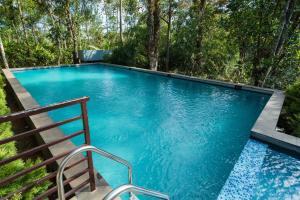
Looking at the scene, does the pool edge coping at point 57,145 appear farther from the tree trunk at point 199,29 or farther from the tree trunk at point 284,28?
the tree trunk at point 199,29

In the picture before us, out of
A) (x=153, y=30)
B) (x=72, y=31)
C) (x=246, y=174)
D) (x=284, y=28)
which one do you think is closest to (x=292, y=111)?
(x=246, y=174)

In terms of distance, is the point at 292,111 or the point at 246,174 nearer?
the point at 246,174

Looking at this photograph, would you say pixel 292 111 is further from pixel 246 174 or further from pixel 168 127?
pixel 168 127

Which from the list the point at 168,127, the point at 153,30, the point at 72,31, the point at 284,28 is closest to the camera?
the point at 168,127

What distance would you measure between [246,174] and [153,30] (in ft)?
36.7

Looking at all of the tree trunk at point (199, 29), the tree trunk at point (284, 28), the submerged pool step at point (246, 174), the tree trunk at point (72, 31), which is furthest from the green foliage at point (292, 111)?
the tree trunk at point (72, 31)

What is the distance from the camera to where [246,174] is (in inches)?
136

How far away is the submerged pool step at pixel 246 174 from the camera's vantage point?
3.07m

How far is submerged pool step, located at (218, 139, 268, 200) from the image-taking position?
3.07 metres

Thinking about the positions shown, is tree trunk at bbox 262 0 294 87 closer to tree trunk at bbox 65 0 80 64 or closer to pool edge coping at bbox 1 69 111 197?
pool edge coping at bbox 1 69 111 197

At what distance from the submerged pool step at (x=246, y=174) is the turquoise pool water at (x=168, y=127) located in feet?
0.47

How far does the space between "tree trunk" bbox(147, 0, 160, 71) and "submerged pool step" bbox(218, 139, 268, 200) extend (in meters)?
9.97

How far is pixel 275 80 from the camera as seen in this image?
8.75 meters

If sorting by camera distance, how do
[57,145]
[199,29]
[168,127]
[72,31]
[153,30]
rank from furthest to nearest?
[72,31] → [153,30] → [199,29] → [168,127] → [57,145]
